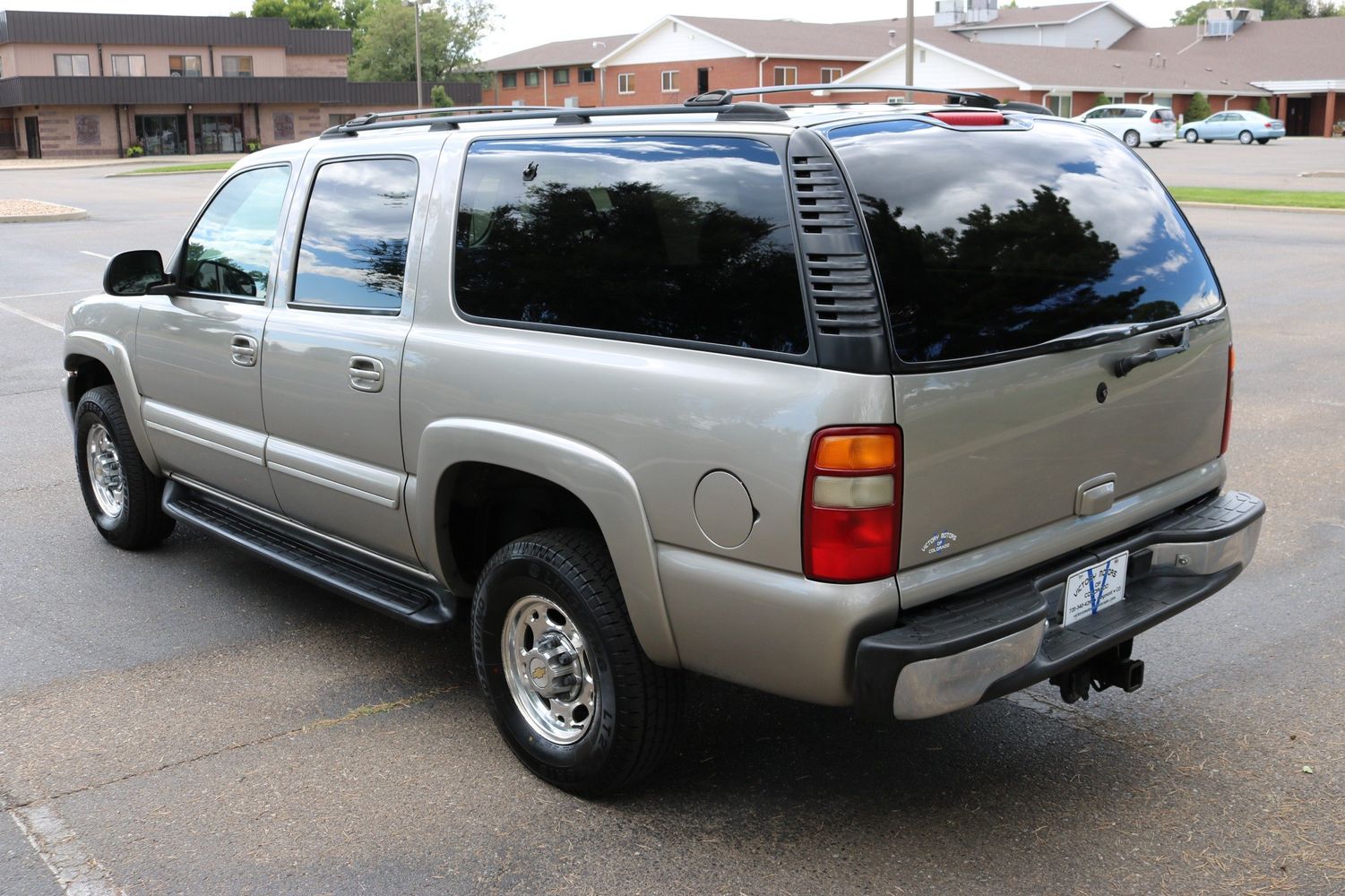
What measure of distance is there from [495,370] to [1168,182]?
30.5m

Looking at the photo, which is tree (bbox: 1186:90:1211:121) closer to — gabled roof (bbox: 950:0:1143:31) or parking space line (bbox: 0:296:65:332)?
gabled roof (bbox: 950:0:1143:31)

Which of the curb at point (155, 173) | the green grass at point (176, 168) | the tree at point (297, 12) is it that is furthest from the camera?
the tree at point (297, 12)

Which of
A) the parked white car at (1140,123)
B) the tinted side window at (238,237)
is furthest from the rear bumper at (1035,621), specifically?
the parked white car at (1140,123)

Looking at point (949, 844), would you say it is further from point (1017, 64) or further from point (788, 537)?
point (1017, 64)

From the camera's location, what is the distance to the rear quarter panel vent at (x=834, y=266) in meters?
3.07

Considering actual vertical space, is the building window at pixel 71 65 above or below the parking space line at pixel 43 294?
above

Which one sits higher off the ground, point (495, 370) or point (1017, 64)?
point (1017, 64)

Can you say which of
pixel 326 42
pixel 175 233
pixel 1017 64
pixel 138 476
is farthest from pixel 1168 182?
pixel 326 42

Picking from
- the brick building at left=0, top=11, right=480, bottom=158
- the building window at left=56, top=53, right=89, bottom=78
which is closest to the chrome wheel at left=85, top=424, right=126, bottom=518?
the brick building at left=0, top=11, right=480, bottom=158

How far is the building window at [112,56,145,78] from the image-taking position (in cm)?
6481

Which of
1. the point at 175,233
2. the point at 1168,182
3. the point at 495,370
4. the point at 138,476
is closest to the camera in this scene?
the point at 495,370

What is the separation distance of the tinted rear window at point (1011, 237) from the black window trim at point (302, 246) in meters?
1.60

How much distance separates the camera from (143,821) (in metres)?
3.71

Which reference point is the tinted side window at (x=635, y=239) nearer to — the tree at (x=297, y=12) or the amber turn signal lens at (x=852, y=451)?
the amber turn signal lens at (x=852, y=451)
